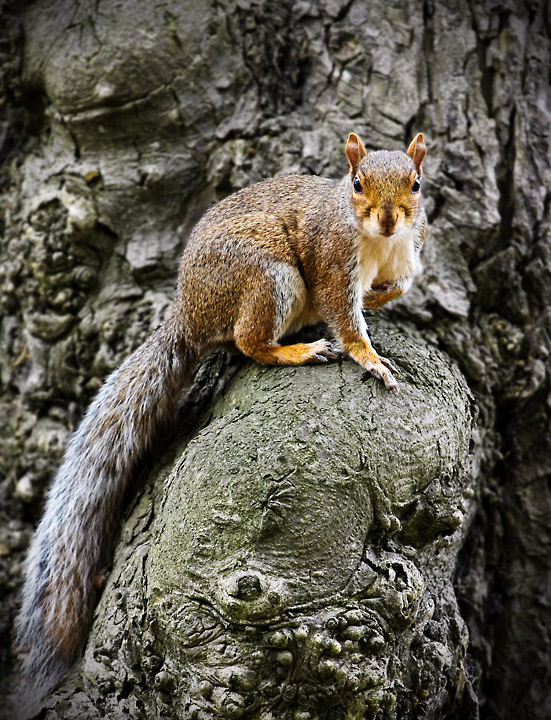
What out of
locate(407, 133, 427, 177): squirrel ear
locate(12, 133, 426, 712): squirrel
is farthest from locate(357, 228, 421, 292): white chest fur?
locate(407, 133, 427, 177): squirrel ear

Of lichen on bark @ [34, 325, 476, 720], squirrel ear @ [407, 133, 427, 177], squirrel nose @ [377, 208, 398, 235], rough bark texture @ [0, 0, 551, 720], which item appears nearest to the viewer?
lichen on bark @ [34, 325, 476, 720]

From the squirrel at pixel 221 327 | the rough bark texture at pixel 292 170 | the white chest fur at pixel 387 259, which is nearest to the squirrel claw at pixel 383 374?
the squirrel at pixel 221 327

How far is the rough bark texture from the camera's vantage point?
1.90 m

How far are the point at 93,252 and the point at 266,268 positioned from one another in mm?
742

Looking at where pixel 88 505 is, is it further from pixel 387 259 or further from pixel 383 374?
pixel 387 259

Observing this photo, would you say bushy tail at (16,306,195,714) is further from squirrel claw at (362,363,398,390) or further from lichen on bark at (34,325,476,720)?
squirrel claw at (362,363,398,390)

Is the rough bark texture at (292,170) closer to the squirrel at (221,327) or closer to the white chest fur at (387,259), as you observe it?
the white chest fur at (387,259)

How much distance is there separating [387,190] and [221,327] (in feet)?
1.59

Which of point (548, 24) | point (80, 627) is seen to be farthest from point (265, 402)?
point (548, 24)

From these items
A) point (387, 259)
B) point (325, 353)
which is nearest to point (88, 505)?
point (325, 353)

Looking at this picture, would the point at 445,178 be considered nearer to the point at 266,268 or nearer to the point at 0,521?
the point at 266,268

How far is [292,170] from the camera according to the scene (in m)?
1.98

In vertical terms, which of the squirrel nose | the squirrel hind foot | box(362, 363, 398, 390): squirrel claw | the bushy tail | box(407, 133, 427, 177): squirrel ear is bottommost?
the bushy tail

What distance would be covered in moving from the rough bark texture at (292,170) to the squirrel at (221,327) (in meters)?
0.30
